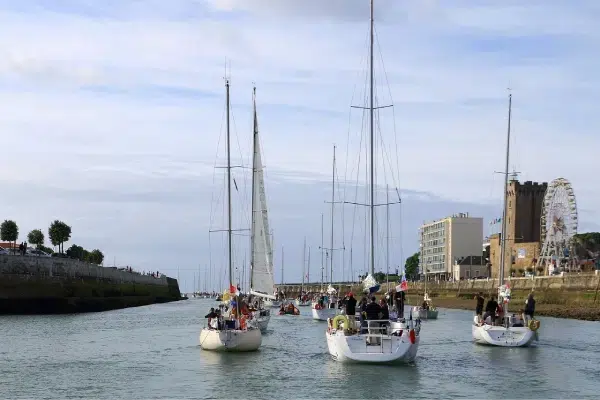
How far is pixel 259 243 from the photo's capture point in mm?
64750

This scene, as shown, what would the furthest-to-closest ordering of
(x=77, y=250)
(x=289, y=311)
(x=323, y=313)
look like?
(x=77, y=250), (x=289, y=311), (x=323, y=313)

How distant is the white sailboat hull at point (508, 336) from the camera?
1886 inches

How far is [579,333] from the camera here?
6444 cm

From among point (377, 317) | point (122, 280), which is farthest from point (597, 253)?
point (377, 317)

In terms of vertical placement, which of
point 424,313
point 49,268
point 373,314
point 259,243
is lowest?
point 424,313

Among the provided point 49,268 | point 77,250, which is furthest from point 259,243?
point 77,250

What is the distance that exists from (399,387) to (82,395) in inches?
465

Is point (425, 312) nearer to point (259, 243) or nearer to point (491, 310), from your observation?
point (259, 243)

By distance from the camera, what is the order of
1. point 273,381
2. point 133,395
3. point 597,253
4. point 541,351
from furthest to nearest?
point 597,253 → point 541,351 → point 273,381 → point 133,395

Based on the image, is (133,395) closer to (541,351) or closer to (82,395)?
(82,395)

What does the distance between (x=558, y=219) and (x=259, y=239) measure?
83.9 metres

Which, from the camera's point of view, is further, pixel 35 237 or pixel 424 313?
pixel 35 237

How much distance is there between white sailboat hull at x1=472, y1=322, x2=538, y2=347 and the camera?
4791 centimetres

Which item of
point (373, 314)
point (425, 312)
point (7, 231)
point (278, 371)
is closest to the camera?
point (373, 314)
